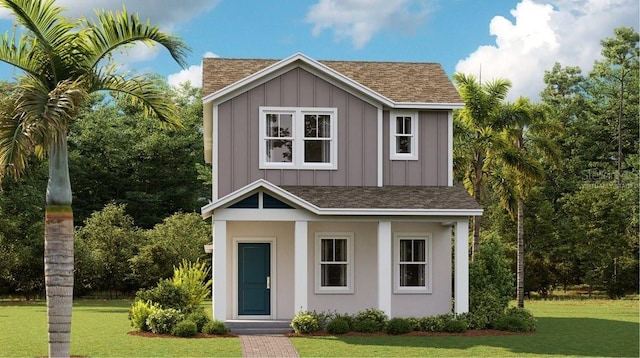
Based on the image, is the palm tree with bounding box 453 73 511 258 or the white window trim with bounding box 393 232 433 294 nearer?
the white window trim with bounding box 393 232 433 294

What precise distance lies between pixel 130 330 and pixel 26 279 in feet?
61.6

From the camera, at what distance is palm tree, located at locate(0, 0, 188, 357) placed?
1485 centimetres

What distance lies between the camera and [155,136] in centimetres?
5122

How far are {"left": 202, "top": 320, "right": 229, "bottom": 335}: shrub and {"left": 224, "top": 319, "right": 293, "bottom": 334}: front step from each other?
470 millimetres

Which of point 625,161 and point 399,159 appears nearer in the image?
point 399,159

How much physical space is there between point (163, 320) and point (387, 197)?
6.85 m

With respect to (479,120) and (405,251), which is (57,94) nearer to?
(405,251)

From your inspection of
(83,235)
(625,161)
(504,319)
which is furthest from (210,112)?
(625,161)

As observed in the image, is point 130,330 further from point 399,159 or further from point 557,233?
point 557,233

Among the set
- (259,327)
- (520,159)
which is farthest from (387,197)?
(520,159)

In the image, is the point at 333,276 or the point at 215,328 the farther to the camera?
the point at 333,276

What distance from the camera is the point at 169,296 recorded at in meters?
23.2

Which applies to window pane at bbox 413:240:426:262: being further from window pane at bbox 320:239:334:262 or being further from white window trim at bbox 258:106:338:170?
white window trim at bbox 258:106:338:170

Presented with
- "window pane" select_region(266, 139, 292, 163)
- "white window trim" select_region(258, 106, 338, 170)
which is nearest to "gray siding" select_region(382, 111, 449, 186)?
"white window trim" select_region(258, 106, 338, 170)
